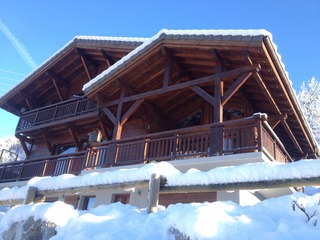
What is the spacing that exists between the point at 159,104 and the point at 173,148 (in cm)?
415

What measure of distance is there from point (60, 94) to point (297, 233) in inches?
616

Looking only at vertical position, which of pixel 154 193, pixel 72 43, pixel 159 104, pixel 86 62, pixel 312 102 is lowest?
pixel 154 193

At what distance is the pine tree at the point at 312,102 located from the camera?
103 ft

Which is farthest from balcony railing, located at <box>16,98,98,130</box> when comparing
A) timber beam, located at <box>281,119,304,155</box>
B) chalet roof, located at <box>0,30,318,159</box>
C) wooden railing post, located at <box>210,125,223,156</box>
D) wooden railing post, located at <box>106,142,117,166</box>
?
timber beam, located at <box>281,119,304,155</box>

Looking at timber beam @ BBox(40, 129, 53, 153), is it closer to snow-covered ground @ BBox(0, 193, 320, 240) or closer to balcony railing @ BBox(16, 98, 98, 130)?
balcony railing @ BBox(16, 98, 98, 130)

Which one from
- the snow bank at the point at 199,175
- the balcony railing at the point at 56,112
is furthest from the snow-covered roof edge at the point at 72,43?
the snow bank at the point at 199,175

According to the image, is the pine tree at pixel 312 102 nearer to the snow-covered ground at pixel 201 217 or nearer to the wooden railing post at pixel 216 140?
the wooden railing post at pixel 216 140

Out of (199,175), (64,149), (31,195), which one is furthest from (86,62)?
(199,175)

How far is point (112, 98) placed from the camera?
40.2 ft

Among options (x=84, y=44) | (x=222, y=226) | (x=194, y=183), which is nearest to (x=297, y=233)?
(x=222, y=226)

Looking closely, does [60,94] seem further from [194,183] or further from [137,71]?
[194,183]

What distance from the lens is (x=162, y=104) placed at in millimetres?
13055

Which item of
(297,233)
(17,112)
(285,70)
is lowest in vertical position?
(297,233)

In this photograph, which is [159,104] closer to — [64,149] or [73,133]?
[73,133]
